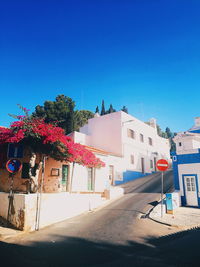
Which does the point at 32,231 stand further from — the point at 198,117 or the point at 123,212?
the point at 198,117

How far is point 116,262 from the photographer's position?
493 centimetres

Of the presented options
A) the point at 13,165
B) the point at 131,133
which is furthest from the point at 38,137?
the point at 131,133

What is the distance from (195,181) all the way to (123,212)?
6.31 metres

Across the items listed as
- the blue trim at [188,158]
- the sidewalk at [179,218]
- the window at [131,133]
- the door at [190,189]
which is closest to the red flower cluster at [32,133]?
the sidewalk at [179,218]

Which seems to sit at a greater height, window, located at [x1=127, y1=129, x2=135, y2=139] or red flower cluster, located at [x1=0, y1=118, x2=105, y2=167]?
window, located at [x1=127, y1=129, x2=135, y2=139]

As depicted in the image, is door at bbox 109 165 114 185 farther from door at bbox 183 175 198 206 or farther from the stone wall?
the stone wall

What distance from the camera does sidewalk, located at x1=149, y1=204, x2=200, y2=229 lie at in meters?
9.31

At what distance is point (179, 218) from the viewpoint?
1059 centimetres

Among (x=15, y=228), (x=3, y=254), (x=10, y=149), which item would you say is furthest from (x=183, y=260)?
(x=10, y=149)

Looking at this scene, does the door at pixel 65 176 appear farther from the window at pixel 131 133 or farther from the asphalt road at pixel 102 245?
the window at pixel 131 133

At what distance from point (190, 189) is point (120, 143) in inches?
411

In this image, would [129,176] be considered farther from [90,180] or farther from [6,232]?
[6,232]

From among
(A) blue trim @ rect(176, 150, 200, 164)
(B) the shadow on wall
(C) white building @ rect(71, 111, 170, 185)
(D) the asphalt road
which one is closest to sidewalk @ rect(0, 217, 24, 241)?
(D) the asphalt road

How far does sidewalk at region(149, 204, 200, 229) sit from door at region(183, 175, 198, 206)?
6.18ft
